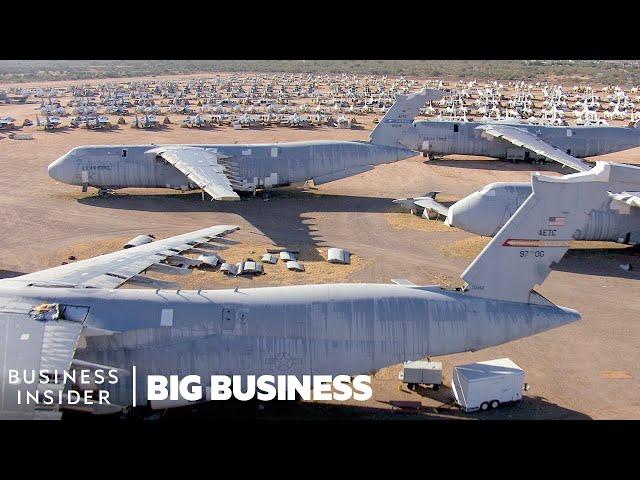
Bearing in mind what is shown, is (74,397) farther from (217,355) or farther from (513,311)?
(513,311)

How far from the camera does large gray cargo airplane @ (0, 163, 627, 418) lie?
25.4 meters

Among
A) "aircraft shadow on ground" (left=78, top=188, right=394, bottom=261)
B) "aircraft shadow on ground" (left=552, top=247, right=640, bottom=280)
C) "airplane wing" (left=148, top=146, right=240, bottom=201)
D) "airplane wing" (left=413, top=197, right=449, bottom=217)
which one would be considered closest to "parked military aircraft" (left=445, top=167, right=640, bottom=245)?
"aircraft shadow on ground" (left=552, top=247, right=640, bottom=280)

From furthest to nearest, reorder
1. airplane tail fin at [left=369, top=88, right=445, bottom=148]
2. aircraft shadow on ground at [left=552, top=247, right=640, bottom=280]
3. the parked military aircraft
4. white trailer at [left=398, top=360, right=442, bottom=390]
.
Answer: airplane tail fin at [left=369, top=88, right=445, bottom=148]
the parked military aircraft
aircraft shadow on ground at [left=552, top=247, right=640, bottom=280]
white trailer at [left=398, top=360, right=442, bottom=390]

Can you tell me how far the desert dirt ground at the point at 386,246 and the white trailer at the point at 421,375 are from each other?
0.49 m

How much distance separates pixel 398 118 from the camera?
7300cm

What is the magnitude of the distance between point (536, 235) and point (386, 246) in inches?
956

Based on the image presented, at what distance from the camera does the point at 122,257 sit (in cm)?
3144

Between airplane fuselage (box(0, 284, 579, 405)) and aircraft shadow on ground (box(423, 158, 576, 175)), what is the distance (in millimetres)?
57319

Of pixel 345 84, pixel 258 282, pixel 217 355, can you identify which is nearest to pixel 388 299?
pixel 217 355

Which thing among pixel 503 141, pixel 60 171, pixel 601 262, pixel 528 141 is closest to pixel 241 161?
pixel 60 171

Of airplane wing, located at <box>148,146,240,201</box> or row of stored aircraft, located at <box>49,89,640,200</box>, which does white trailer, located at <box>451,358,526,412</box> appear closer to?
airplane wing, located at <box>148,146,240,201</box>

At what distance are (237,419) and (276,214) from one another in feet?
113

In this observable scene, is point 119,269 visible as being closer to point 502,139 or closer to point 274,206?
point 274,206

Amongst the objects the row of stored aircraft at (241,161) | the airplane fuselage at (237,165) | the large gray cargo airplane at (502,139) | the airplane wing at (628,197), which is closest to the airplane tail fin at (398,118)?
the row of stored aircraft at (241,161)
